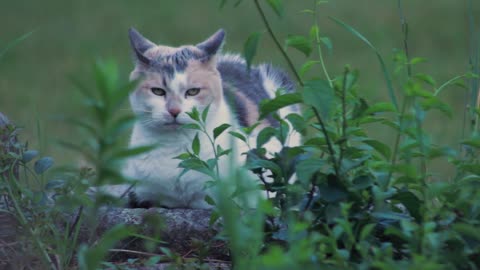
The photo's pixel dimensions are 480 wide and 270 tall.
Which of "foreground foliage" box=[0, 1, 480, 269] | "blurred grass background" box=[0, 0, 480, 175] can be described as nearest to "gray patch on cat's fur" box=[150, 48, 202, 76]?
"foreground foliage" box=[0, 1, 480, 269]

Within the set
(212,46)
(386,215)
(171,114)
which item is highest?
(212,46)

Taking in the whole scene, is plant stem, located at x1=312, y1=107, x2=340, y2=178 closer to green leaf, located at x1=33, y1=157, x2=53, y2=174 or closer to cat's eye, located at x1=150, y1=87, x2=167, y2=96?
green leaf, located at x1=33, y1=157, x2=53, y2=174

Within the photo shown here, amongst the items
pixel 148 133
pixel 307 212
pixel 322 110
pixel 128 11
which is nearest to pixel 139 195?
pixel 148 133

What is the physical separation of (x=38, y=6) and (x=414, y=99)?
6226 mm

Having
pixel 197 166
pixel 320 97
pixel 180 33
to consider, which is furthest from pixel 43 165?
pixel 180 33

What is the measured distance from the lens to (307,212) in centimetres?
169

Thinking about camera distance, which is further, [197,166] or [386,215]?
[197,166]

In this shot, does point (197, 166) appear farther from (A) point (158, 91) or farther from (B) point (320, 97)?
(A) point (158, 91)

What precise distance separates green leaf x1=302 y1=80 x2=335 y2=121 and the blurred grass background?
349cm

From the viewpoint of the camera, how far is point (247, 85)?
124 inches

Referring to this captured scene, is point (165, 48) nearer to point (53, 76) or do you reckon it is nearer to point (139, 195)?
point (139, 195)

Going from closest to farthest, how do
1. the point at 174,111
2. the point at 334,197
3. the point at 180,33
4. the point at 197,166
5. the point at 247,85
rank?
the point at 334,197 → the point at 197,166 → the point at 174,111 → the point at 247,85 → the point at 180,33

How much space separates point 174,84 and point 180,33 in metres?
4.20

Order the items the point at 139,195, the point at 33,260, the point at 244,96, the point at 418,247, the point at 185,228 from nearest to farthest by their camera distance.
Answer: the point at 418,247 → the point at 33,260 → the point at 185,228 → the point at 139,195 → the point at 244,96
